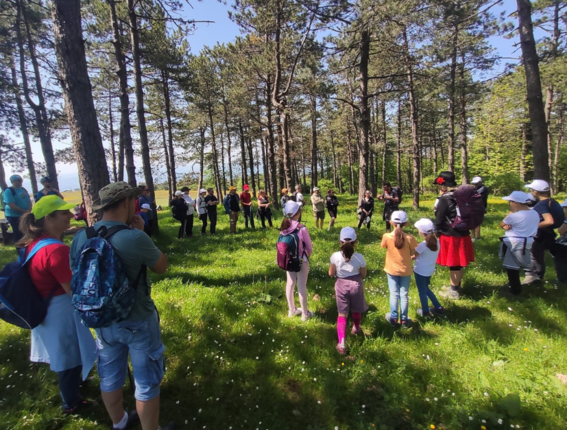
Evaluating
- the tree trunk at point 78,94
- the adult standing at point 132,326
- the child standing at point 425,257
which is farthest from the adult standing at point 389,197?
the adult standing at point 132,326

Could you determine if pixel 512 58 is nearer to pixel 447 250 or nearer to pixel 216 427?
pixel 447 250

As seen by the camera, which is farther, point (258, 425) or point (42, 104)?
point (42, 104)

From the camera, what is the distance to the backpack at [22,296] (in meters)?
2.42

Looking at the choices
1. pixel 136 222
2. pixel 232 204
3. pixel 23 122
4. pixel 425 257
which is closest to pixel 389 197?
pixel 232 204

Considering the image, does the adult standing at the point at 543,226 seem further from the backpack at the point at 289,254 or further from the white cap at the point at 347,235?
the backpack at the point at 289,254

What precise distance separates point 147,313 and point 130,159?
884 cm

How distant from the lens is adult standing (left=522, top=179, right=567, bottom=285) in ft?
16.7

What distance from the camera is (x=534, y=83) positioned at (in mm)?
7129

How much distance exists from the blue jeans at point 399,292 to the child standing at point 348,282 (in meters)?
0.67

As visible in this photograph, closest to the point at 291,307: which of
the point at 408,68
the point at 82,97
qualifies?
the point at 82,97

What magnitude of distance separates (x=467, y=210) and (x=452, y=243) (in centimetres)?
63

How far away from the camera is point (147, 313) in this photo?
234 cm

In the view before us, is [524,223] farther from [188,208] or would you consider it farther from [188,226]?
[188,226]

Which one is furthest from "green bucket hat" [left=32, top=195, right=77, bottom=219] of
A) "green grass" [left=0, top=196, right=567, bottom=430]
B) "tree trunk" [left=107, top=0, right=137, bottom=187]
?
"tree trunk" [left=107, top=0, right=137, bottom=187]
